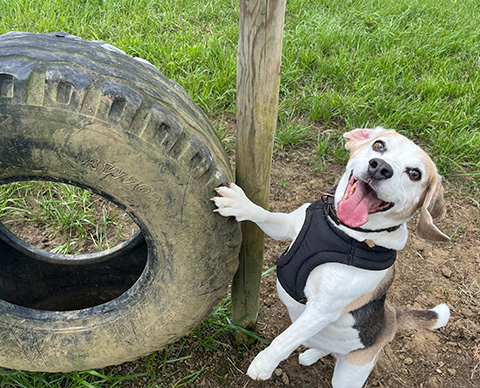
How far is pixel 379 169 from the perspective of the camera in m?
1.73

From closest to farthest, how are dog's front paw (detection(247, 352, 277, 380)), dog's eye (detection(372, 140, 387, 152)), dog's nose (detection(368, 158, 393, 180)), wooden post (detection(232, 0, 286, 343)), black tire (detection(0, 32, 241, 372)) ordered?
black tire (detection(0, 32, 241, 372)) < wooden post (detection(232, 0, 286, 343)) < dog's nose (detection(368, 158, 393, 180)) < dog's eye (detection(372, 140, 387, 152)) < dog's front paw (detection(247, 352, 277, 380))

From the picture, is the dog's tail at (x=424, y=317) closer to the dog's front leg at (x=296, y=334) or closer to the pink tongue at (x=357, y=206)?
the dog's front leg at (x=296, y=334)

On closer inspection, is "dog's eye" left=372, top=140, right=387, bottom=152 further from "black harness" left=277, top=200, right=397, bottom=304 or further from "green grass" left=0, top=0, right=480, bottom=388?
"green grass" left=0, top=0, right=480, bottom=388

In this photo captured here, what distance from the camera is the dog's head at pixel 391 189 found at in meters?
1.76

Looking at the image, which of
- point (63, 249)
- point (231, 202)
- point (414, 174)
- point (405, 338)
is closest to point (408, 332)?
point (405, 338)

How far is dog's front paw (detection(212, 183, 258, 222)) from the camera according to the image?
5.74 ft

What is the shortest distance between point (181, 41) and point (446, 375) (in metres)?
3.75

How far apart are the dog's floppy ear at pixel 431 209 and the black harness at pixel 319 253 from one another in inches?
7.2

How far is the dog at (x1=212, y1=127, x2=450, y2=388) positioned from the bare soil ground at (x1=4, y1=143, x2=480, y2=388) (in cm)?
51

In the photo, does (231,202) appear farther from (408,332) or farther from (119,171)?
(408,332)

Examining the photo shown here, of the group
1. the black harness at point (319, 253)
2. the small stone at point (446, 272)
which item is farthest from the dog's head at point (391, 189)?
the small stone at point (446, 272)

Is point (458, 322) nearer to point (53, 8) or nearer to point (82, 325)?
point (82, 325)

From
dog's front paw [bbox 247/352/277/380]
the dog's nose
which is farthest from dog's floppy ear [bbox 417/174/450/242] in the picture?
dog's front paw [bbox 247/352/277/380]

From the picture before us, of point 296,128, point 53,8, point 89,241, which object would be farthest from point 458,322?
point 53,8
